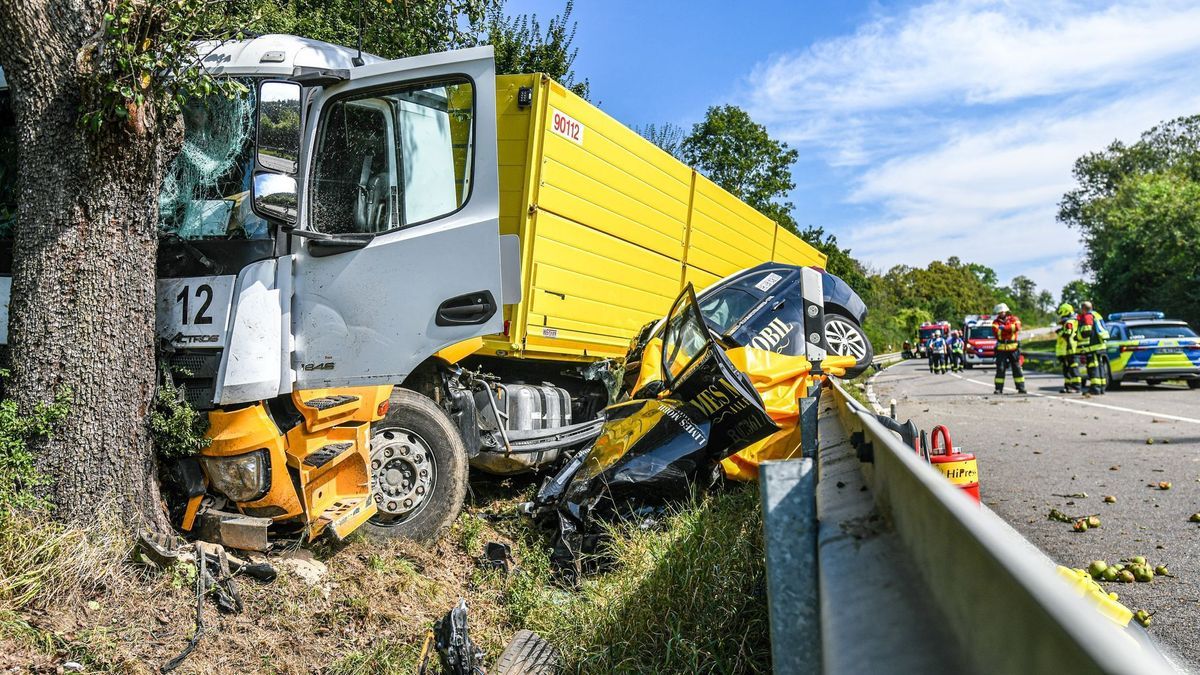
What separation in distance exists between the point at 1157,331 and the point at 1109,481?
41.3 ft

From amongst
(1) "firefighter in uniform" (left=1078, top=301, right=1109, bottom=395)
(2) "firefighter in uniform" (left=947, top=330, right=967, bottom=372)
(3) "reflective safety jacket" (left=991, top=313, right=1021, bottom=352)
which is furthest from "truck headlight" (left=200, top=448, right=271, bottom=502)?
(2) "firefighter in uniform" (left=947, top=330, right=967, bottom=372)

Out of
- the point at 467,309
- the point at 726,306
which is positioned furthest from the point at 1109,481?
the point at 467,309

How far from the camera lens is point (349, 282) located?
4.66 metres

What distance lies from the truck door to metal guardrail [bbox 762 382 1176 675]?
3231 mm

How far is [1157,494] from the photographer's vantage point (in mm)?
5512

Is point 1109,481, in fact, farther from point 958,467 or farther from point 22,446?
point 22,446

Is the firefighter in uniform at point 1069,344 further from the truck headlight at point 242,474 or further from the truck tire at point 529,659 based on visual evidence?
the truck headlight at point 242,474

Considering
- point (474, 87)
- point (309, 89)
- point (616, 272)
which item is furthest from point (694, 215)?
point (309, 89)

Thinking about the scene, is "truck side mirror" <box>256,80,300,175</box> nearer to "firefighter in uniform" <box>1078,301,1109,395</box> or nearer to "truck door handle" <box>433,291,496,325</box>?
"truck door handle" <box>433,291,496,325</box>

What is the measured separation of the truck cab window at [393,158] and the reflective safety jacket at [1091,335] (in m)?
13.9

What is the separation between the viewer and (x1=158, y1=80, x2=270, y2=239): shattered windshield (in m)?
4.49

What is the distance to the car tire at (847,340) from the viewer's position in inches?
283

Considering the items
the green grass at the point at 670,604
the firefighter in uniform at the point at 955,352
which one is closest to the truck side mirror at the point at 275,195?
the green grass at the point at 670,604

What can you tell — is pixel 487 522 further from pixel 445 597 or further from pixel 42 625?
pixel 42 625
